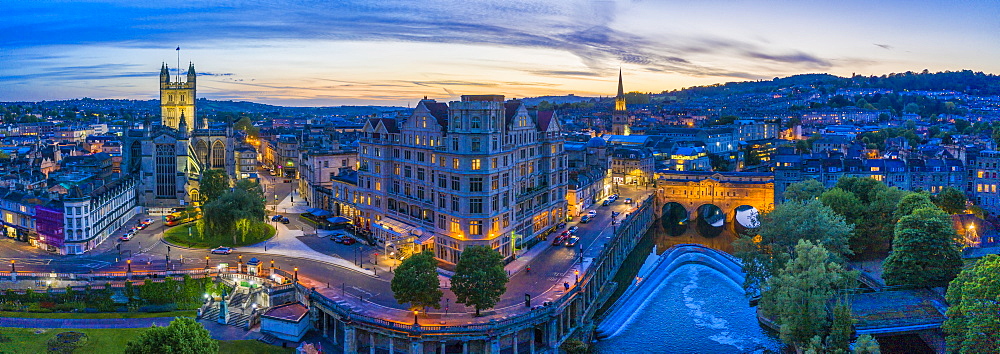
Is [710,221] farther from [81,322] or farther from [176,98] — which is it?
[176,98]

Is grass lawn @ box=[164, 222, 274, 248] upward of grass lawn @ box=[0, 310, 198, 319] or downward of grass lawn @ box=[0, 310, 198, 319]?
upward

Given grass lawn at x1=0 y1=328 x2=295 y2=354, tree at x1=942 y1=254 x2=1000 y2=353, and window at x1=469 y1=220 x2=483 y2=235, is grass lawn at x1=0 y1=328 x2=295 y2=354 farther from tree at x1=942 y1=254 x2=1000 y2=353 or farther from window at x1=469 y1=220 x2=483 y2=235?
tree at x1=942 y1=254 x2=1000 y2=353

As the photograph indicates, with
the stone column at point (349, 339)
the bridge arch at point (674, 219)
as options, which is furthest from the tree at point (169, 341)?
the bridge arch at point (674, 219)

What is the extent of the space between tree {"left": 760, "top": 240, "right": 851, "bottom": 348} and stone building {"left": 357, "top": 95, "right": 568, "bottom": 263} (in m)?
25.1

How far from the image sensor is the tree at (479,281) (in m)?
49.8

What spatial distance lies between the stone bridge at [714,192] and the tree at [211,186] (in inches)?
2497

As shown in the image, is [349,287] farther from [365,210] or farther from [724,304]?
[724,304]

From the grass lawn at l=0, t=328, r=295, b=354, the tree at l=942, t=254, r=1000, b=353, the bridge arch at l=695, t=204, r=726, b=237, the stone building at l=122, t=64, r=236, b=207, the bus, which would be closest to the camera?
the tree at l=942, t=254, r=1000, b=353

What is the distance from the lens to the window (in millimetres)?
63812

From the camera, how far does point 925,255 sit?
60.0 m

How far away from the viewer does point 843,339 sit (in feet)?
153

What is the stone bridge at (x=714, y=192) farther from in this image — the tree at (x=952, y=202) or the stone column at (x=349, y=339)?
the stone column at (x=349, y=339)

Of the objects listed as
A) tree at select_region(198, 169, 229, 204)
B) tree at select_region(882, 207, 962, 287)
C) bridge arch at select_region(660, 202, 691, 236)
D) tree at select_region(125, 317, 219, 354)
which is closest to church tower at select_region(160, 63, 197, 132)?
tree at select_region(198, 169, 229, 204)

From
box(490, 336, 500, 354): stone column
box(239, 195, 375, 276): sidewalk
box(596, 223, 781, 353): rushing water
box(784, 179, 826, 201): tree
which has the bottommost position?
box(596, 223, 781, 353): rushing water
